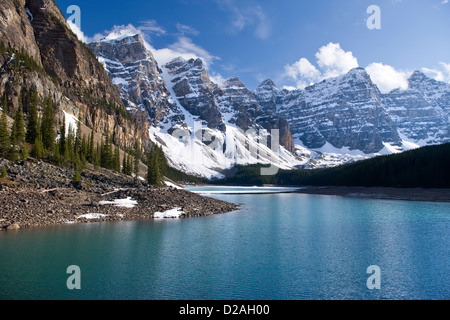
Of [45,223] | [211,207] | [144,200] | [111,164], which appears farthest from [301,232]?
[111,164]

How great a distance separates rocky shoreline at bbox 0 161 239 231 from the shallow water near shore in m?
3.02

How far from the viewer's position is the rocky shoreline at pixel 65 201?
33719 mm

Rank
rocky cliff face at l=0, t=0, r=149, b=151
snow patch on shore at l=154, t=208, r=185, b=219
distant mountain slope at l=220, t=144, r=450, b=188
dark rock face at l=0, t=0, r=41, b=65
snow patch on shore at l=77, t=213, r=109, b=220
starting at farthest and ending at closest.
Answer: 1. dark rock face at l=0, t=0, r=41, b=65
2. distant mountain slope at l=220, t=144, r=450, b=188
3. rocky cliff face at l=0, t=0, r=149, b=151
4. snow patch on shore at l=154, t=208, r=185, b=219
5. snow patch on shore at l=77, t=213, r=109, b=220

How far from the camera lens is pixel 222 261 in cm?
2275

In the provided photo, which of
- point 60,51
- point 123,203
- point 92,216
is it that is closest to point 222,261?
point 92,216

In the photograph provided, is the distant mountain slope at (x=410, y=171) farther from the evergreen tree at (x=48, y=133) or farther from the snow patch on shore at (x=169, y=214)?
the evergreen tree at (x=48, y=133)

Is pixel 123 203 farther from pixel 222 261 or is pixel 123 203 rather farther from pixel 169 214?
pixel 222 261

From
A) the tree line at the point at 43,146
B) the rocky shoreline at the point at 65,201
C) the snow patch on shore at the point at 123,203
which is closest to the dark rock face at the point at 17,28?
the tree line at the point at 43,146

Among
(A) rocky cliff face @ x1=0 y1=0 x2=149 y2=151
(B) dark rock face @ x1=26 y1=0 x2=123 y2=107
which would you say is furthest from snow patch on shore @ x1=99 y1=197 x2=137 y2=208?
(B) dark rock face @ x1=26 y1=0 x2=123 y2=107

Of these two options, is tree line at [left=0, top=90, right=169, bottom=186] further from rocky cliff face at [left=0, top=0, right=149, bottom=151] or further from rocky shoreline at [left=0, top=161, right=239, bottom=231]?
rocky cliff face at [left=0, top=0, right=149, bottom=151]

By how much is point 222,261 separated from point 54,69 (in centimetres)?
12208

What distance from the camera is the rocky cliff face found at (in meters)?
83.5

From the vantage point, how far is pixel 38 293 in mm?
16047
